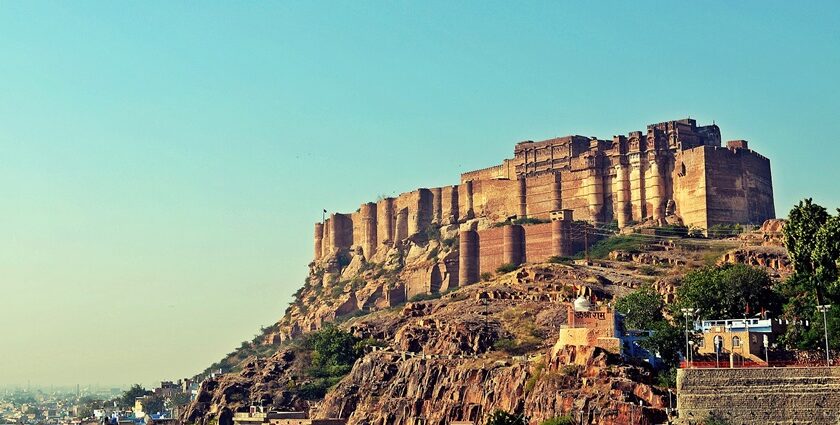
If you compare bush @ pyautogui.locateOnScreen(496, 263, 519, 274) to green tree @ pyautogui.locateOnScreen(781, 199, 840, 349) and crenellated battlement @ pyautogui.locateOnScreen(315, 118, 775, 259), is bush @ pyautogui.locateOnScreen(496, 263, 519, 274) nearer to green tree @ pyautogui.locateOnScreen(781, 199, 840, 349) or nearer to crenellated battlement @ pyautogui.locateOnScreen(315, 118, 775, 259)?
crenellated battlement @ pyautogui.locateOnScreen(315, 118, 775, 259)

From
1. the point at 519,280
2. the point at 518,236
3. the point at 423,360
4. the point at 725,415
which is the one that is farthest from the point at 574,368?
the point at 518,236

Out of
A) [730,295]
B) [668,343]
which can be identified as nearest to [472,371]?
[730,295]

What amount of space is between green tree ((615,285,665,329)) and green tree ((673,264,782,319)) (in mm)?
1432

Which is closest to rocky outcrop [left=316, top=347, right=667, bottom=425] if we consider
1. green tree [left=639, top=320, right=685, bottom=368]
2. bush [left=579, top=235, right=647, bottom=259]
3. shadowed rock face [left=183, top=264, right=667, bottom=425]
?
shadowed rock face [left=183, top=264, right=667, bottom=425]

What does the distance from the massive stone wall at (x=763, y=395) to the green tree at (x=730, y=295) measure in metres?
16.0

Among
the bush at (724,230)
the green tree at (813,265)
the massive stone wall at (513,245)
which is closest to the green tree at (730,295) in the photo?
the green tree at (813,265)

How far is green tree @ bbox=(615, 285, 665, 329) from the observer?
7569 cm

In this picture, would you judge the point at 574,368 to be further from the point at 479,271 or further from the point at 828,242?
the point at 479,271

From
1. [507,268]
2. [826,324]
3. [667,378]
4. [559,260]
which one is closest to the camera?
[826,324]

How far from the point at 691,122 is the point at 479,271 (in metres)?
20.6

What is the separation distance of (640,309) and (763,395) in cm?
2227

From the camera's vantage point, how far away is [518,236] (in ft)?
360

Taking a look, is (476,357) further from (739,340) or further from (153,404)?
(153,404)

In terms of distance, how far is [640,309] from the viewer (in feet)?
252
